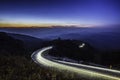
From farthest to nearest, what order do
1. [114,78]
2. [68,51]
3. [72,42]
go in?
[72,42]
[68,51]
[114,78]

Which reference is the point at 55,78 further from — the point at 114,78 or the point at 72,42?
the point at 72,42

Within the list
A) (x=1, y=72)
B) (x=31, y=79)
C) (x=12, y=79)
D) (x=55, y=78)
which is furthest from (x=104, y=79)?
(x=1, y=72)

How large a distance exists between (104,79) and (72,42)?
103 m

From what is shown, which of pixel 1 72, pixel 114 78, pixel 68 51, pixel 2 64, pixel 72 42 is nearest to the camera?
pixel 114 78

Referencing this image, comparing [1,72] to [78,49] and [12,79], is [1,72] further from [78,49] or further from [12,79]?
[78,49]

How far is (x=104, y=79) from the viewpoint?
2009cm

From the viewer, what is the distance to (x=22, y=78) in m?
19.5

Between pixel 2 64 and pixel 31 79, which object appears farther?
pixel 2 64

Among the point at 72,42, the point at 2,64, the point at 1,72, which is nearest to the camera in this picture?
the point at 1,72

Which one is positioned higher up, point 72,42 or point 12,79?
point 12,79

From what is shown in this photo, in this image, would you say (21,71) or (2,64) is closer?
(21,71)

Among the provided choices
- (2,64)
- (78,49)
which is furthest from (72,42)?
(2,64)

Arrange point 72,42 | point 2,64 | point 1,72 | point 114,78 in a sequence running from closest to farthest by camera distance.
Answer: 1. point 114,78
2. point 1,72
3. point 2,64
4. point 72,42

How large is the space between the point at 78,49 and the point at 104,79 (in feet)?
289
